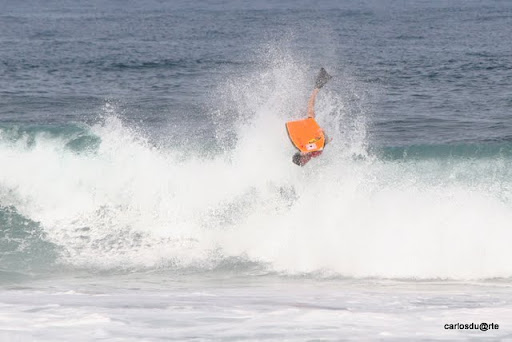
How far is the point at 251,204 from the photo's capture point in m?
18.3

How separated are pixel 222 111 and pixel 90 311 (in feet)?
46.0

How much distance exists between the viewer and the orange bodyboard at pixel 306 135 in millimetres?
16641

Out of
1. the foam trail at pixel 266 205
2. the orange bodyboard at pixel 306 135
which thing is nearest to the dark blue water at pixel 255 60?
the foam trail at pixel 266 205

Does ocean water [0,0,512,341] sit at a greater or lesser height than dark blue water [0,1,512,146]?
lesser

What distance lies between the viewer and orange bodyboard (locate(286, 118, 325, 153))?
16.6m

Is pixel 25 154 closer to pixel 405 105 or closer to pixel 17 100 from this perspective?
pixel 17 100

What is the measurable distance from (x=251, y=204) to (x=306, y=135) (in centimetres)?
232

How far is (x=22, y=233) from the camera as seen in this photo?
1814cm

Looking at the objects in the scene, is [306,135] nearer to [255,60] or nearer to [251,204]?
[251,204]

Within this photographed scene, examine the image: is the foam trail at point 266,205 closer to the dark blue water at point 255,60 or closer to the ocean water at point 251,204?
the ocean water at point 251,204

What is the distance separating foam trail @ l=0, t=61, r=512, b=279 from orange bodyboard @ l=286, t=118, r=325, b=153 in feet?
4.44

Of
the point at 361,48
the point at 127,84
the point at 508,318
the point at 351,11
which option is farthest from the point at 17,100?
the point at 351,11

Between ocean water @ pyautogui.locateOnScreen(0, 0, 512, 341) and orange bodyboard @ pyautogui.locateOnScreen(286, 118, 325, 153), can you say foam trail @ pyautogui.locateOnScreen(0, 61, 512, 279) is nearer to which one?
ocean water @ pyautogui.locateOnScreen(0, 0, 512, 341)

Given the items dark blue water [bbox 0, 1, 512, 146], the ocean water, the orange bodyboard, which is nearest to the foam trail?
the ocean water
